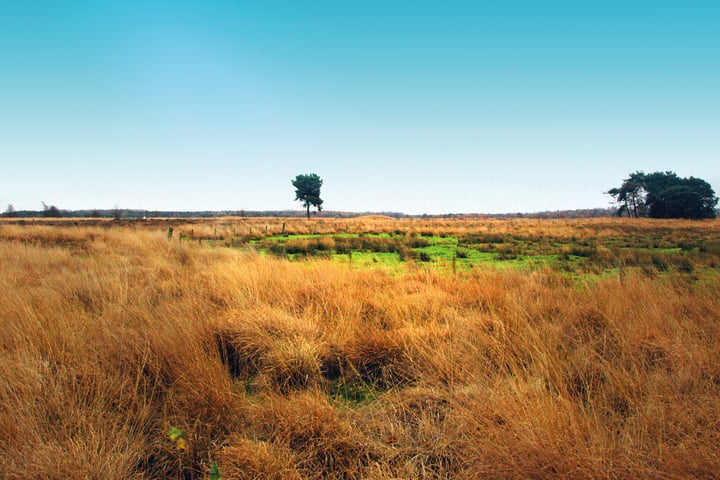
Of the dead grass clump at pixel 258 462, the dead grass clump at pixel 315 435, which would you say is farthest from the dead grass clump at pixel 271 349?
the dead grass clump at pixel 258 462

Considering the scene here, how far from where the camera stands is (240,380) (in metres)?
2.69

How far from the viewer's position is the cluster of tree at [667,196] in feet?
154

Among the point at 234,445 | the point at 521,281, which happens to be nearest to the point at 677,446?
the point at 234,445

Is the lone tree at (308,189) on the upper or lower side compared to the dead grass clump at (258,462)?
upper

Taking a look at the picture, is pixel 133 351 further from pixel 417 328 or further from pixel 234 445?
pixel 417 328

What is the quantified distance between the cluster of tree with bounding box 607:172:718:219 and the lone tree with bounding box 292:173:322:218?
198 ft

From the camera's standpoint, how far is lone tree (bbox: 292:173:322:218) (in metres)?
69.1

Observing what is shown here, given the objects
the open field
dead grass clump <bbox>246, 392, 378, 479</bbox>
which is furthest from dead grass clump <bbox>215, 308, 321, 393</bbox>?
dead grass clump <bbox>246, 392, 378, 479</bbox>

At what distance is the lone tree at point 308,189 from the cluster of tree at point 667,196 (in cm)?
6044

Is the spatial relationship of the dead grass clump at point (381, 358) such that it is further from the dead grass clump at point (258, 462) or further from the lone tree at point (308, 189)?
the lone tree at point (308, 189)

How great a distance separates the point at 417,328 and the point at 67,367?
3014 millimetres

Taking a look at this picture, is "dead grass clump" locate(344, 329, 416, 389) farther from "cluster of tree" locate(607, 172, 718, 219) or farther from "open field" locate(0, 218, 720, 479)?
"cluster of tree" locate(607, 172, 718, 219)

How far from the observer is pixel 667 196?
162 ft

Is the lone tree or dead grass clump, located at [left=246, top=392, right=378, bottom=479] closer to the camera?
dead grass clump, located at [left=246, top=392, right=378, bottom=479]
